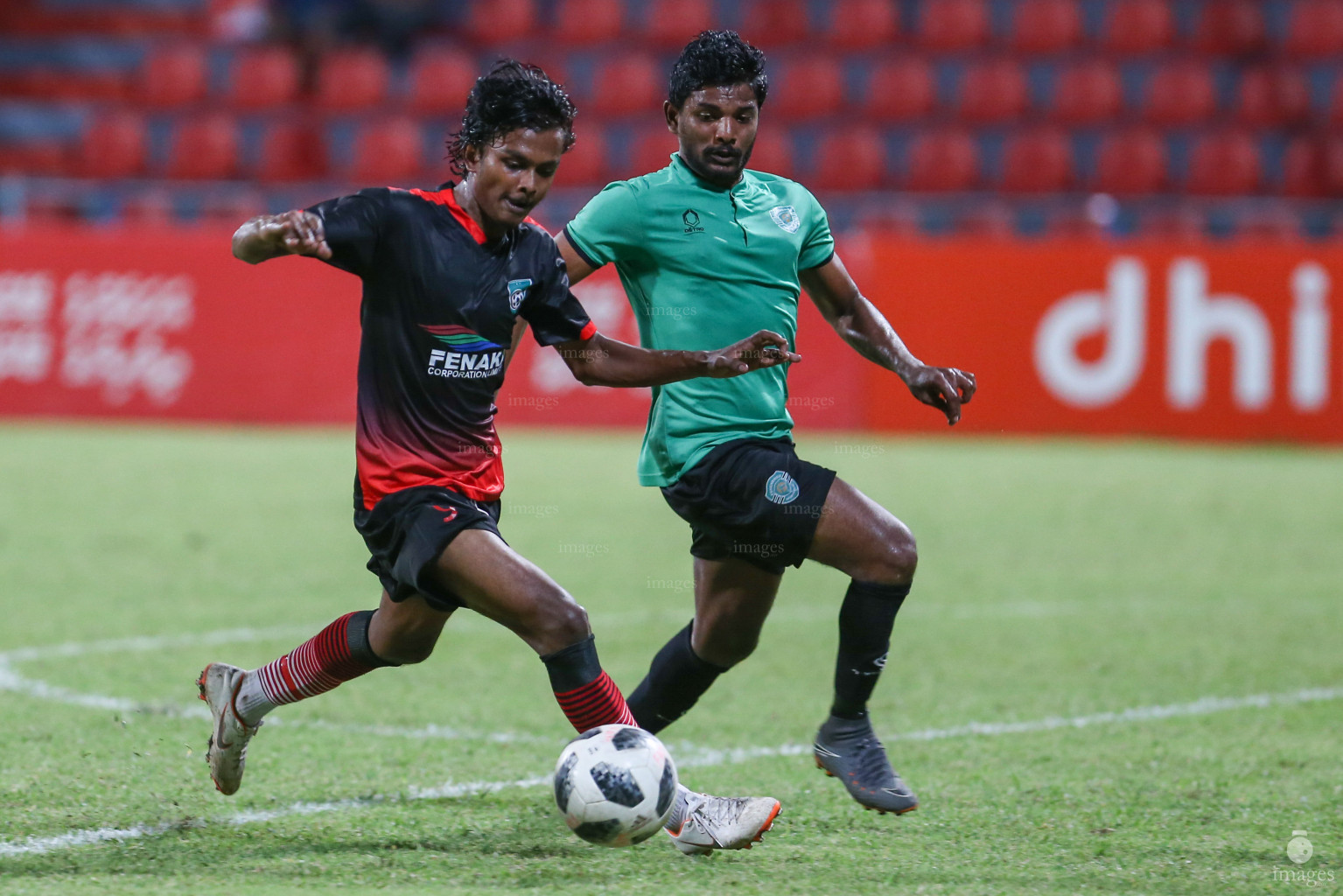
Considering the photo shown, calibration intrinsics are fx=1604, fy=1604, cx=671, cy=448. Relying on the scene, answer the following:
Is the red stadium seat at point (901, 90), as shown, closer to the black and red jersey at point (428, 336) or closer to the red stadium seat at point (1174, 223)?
the red stadium seat at point (1174, 223)

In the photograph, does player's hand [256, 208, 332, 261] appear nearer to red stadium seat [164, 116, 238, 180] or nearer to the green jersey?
the green jersey

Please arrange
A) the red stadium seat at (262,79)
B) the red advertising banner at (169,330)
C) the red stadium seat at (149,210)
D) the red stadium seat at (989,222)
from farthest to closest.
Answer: the red stadium seat at (262,79) < the red stadium seat at (149,210) < the red stadium seat at (989,222) < the red advertising banner at (169,330)

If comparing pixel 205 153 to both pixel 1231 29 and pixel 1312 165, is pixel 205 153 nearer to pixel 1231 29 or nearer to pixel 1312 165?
pixel 1231 29

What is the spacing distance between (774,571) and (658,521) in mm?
5708

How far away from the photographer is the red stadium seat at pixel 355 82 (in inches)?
736

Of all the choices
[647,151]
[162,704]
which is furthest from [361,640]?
[647,151]

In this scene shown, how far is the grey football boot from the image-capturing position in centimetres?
400

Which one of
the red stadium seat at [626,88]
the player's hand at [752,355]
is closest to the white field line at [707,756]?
the player's hand at [752,355]

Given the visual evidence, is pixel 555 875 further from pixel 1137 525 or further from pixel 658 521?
pixel 1137 525

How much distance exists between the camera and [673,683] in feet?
14.8

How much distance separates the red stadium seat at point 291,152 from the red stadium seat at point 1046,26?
8262mm

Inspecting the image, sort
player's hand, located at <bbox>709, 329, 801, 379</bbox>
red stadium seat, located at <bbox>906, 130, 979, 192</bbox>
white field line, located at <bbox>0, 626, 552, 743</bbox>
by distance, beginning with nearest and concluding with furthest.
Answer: player's hand, located at <bbox>709, 329, 801, 379</bbox> < white field line, located at <bbox>0, 626, 552, 743</bbox> < red stadium seat, located at <bbox>906, 130, 979, 192</bbox>

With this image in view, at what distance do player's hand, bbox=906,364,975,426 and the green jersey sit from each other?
0.37 metres

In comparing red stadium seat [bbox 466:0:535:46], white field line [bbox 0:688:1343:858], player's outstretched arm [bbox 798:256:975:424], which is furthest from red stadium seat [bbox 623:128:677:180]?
player's outstretched arm [bbox 798:256:975:424]
